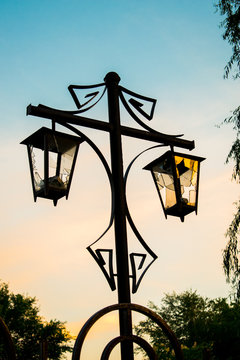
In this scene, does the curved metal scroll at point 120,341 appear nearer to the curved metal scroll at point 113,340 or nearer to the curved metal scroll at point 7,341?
the curved metal scroll at point 113,340

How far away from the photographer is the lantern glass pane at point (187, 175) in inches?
167

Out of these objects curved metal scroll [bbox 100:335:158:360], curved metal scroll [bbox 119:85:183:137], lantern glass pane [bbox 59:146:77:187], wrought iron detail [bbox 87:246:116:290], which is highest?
curved metal scroll [bbox 119:85:183:137]

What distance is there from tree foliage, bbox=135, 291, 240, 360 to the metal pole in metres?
20.6

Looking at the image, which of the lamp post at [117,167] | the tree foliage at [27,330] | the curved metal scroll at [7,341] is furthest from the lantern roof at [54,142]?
the tree foliage at [27,330]

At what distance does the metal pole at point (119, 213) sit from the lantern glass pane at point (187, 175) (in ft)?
2.22

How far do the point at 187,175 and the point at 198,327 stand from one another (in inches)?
1239

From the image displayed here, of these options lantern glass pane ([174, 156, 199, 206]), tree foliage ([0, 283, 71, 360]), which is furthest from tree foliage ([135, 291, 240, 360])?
lantern glass pane ([174, 156, 199, 206])

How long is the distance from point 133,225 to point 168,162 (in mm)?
832

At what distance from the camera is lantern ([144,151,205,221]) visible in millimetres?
4176

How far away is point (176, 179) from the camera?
4184 mm

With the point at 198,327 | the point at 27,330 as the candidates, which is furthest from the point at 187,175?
the point at 27,330

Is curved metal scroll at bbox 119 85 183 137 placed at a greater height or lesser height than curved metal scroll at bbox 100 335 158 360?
greater

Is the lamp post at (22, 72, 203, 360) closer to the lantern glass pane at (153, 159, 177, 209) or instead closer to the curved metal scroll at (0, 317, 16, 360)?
the lantern glass pane at (153, 159, 177, 209)

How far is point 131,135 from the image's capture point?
13.8ft
